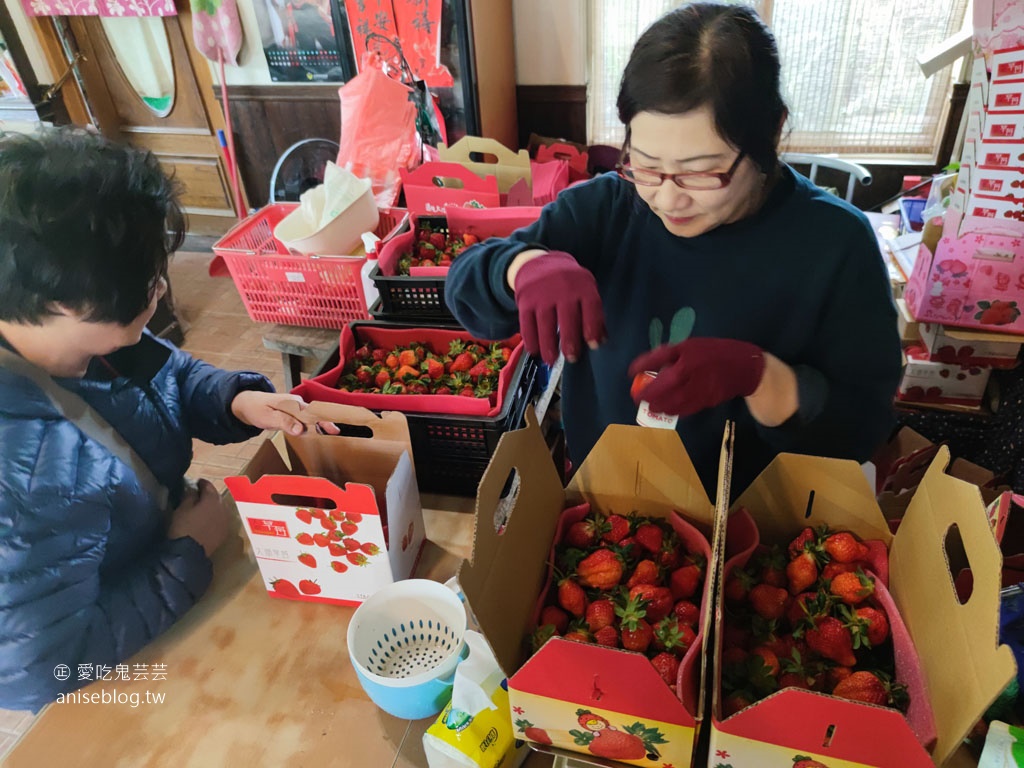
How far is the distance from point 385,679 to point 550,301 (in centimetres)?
54

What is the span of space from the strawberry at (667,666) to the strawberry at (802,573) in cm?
21

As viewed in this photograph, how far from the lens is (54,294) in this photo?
2.60 ft

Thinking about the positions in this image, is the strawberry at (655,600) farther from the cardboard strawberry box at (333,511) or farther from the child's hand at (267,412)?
the child's hand at (267,412)

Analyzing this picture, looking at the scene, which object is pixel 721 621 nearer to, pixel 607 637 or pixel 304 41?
pixel 607 637

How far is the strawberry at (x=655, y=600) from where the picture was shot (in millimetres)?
851

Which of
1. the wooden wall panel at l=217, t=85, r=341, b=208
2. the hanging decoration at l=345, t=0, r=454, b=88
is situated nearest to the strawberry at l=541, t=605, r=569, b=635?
the hanging decoration at l=345, t=0, r=454, b=88

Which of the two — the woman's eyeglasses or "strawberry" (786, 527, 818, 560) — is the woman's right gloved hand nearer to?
the woman's eyeglasses

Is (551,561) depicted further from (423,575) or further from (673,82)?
(673,82)

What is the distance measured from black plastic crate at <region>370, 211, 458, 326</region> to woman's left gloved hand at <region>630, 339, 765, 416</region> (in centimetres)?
93

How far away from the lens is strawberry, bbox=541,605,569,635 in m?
0.86

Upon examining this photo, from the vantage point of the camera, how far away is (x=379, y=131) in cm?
245

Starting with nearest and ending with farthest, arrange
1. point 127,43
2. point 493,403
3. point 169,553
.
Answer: point 169,553, point 493,403, point 127,43

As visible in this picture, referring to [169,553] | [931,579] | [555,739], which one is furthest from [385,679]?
[931,579]

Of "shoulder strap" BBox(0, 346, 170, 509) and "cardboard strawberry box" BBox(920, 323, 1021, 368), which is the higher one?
"shoulder strap" BBox(0, 346, 170, 509)
